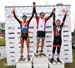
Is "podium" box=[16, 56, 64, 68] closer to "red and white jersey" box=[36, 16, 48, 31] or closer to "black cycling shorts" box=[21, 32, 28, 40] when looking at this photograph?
"black cycling shorts" box=[21, 32, 28, 40]

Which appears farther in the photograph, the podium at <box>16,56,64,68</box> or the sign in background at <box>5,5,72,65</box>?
the sign in background at <box>5,5,72,65</box>

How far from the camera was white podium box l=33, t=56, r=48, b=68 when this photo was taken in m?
7.80

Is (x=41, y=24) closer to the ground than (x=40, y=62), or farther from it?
farther from it

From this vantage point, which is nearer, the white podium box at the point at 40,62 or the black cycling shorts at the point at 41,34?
the white podium box at the point at 40,62

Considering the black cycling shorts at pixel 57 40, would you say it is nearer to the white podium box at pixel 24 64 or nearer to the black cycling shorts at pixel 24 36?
the black cycling shorts at pixel 24 36

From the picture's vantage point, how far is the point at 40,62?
7914 mm

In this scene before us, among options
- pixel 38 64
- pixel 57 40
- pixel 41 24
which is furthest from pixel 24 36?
pixel 38 64

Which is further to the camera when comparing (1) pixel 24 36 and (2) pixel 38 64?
(1) pixel 24 36

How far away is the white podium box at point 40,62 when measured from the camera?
780 centimetres

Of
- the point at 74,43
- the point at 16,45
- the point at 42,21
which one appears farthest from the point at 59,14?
the point at 74,43

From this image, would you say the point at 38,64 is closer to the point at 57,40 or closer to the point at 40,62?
the point at 40,62

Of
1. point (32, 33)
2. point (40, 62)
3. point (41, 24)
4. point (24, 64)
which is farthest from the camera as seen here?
point (32, 33)

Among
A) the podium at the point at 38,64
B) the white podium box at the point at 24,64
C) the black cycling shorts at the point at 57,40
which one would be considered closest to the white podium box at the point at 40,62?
the podium at the point at 38,64

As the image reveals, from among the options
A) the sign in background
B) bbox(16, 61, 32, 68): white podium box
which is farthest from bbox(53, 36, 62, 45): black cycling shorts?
bbox(16, 61, 32, 68): white podium box
